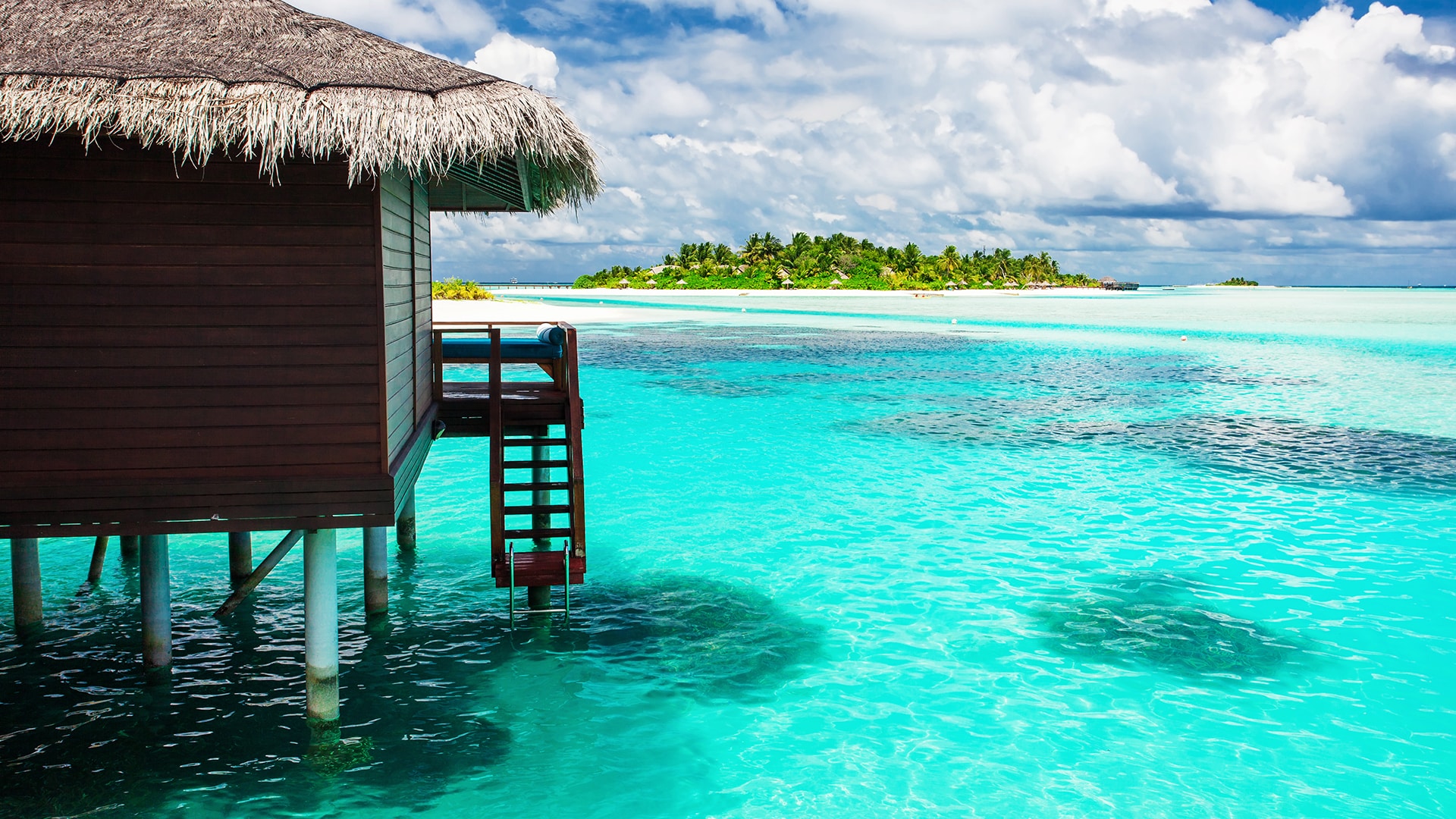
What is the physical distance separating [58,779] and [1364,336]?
179ft

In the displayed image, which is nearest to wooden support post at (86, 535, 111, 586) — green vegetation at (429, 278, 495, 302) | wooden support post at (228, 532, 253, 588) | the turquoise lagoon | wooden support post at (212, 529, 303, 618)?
the turquoise lagoon

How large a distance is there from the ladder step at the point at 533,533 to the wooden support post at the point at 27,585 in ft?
12.4

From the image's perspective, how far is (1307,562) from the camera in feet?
37.3

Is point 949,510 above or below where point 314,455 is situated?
below

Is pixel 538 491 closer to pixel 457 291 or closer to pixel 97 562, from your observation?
pixel 97 562

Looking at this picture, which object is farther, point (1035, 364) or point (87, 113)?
point (1035, 364)

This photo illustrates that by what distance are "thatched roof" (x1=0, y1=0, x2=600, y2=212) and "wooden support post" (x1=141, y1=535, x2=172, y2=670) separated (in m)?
2.98

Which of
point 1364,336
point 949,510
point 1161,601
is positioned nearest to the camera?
point 1161,601

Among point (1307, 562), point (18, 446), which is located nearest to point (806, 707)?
point (18, 446)

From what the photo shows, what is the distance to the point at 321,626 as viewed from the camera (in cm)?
662

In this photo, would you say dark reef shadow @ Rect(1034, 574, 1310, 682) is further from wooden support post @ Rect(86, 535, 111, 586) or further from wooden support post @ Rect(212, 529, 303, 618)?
wooden support post @ Rect(86, 535, 111, 586)

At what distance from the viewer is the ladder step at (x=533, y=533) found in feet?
27.7

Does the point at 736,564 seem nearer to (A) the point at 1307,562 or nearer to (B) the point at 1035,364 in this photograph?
(A) the point at 1307,562

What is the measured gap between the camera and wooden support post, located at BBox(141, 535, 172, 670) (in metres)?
7.10
